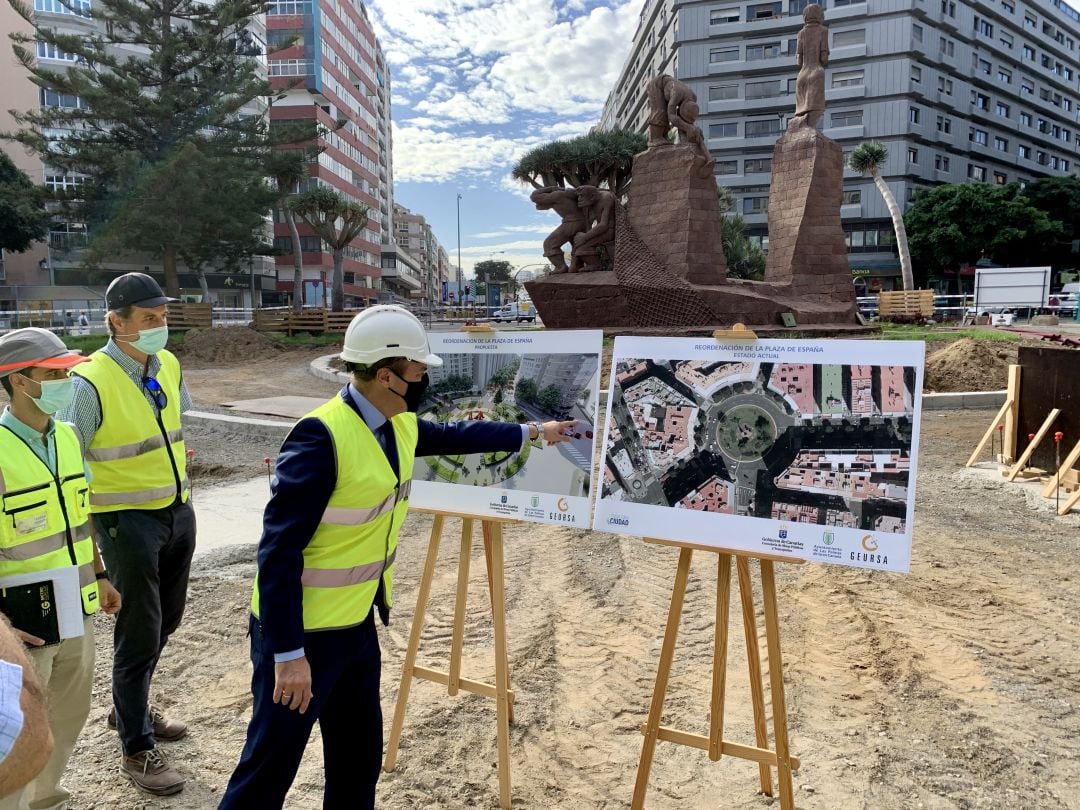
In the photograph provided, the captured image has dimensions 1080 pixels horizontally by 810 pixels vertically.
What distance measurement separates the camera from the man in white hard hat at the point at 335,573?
1.98 meters

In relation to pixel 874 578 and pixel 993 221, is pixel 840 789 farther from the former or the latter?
pixel 993 221

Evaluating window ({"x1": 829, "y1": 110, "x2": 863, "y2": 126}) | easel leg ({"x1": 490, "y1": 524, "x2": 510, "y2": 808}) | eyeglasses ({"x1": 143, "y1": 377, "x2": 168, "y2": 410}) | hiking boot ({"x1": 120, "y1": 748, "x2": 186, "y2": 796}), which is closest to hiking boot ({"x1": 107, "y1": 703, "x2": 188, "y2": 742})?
hiking boot ({"x1": 120, "y1": 748, "x2": 186, "y2": 796})

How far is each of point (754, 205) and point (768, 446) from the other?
57.4 metres

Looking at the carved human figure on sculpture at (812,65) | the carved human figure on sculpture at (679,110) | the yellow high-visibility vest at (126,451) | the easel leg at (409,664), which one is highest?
the carved human figure on sculpture at (812,65)

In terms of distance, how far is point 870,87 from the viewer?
51938 millimetres

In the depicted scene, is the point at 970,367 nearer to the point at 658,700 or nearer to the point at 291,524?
the point at 658,700

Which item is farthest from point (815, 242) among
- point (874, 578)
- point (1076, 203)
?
point (1076, 203)

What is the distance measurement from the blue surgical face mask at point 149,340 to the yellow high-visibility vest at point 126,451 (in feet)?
0.37

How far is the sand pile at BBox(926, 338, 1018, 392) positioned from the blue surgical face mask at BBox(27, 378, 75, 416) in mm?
13855

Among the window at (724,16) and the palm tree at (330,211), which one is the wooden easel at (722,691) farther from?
the window at (724,16)

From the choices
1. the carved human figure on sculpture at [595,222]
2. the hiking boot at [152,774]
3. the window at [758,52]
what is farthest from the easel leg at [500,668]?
the window at [758,52]

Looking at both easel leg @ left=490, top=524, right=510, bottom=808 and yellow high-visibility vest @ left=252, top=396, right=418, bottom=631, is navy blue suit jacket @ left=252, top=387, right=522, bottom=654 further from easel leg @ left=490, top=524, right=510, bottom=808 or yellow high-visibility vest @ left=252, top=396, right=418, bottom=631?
easel leg @ left=490, top=524, right=510, bottom=808

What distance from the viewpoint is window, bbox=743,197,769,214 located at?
55.4 metres

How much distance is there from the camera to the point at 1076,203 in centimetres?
5253
